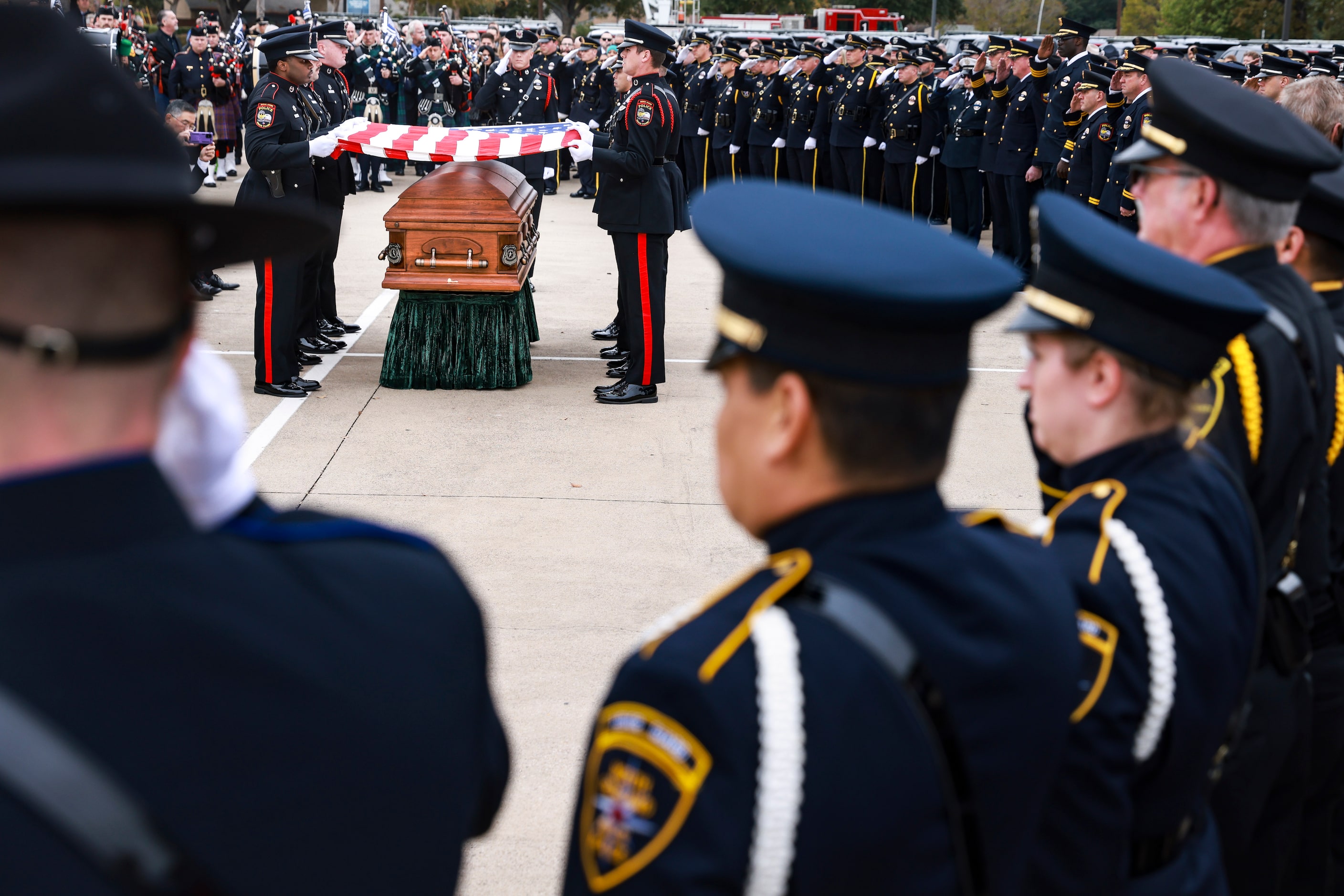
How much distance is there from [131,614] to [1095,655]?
1.09 metres

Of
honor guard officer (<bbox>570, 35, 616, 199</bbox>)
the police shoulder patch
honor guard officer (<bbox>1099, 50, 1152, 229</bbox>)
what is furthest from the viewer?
honor guard officer (<bbox>570, 35, 616, 199</bbox>)

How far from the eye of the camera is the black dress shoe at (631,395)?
7066 mm

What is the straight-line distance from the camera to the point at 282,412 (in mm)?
6734

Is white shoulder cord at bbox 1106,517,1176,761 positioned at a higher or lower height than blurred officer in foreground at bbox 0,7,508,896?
lower

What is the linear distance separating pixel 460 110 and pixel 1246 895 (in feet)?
59.8

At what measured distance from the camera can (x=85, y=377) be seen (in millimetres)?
884

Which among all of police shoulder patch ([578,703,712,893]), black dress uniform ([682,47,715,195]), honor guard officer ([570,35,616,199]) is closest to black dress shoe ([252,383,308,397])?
police shoulder patch ([578,703,712,893])

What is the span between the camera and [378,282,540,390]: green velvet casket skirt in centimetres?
717

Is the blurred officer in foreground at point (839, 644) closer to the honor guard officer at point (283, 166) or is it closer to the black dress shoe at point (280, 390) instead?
the honor guard officer at point (283, 166)

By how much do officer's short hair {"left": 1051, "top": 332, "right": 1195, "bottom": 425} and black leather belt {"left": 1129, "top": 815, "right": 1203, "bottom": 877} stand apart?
535mm

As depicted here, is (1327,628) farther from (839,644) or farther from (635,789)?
(635,789)

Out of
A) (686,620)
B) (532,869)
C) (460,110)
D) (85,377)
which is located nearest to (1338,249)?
(686,620)

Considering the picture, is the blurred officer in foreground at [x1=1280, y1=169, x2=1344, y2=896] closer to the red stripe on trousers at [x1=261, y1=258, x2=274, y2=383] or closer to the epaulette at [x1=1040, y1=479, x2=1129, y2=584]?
the epaulette at [x1=1040, y1=479, x2=1129, y2=584]

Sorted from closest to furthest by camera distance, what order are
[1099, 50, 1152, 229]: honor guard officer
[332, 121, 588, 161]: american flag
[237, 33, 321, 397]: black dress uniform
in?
1. [332, 121, 588, 161]: american flag
2. [237, 33, 321, 397]: black dress uniform
3. [1099, 50, 1152, 229]: honor guard officer
